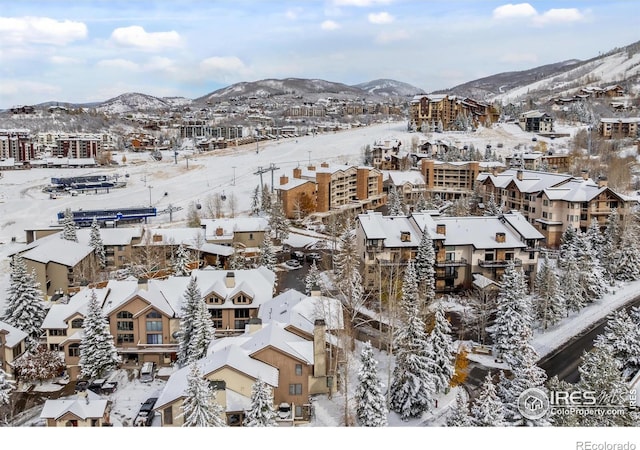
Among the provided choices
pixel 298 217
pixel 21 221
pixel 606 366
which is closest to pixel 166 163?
pixel 21 221

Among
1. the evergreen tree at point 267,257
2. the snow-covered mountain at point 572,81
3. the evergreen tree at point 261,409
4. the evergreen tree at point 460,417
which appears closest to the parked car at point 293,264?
the evergreen tree at point 267,257

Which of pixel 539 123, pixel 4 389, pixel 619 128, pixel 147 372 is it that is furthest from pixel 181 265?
pixel 539 123

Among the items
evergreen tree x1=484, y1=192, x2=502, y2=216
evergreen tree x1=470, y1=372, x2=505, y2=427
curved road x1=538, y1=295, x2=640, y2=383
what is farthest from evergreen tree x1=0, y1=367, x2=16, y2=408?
evergreen tree x1=484, y1=192, x2=502, y2=216

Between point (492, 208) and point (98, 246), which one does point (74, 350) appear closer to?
point (98, 246)

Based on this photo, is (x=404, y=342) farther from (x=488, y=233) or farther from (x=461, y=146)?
(x=461, y=146)

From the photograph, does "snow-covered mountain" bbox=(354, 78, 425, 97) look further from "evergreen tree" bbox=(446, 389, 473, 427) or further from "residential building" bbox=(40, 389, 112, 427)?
"residential building" bbox=(40, 389, 112, 427)

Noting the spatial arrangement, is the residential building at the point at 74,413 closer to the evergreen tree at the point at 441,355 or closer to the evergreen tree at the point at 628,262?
the evergreen tree at the point at 441,355
